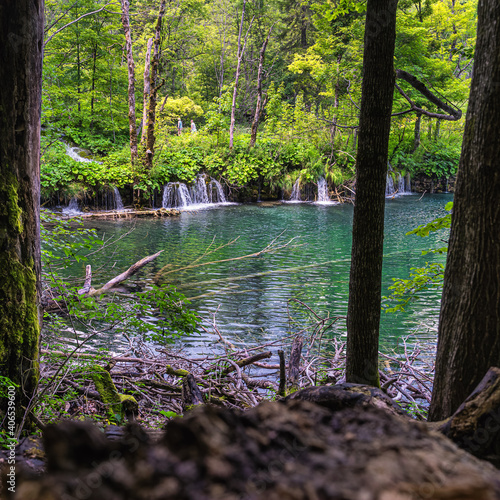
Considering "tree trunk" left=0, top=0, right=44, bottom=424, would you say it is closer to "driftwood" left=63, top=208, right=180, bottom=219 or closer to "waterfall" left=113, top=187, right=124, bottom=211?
"driftwood" left=63, top=208, right=180, bottom=219

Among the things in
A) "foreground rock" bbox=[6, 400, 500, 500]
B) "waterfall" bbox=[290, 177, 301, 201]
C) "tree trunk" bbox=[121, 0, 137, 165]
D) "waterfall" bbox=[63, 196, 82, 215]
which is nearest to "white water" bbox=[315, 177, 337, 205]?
"waterfall" bbox=[290, 177, 301, 201]

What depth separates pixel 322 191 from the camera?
81.1ft

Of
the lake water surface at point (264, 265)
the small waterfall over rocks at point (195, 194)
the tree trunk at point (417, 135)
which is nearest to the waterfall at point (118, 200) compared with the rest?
the small waterfall over rocks at point (195, 194)

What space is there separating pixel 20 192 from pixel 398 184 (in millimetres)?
28727

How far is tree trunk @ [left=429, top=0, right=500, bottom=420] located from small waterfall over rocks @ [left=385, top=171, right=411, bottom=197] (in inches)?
1006

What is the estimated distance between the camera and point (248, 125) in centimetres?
3594

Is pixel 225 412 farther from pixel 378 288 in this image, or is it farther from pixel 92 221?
pixel 92 221

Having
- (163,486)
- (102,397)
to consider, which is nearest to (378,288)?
(102,397)

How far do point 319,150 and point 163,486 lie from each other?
26865mm

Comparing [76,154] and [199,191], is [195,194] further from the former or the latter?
[76,154]

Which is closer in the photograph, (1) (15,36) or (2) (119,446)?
(2) (119,446)

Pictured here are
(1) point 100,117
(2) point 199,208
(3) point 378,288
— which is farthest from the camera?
(1) point 100,117

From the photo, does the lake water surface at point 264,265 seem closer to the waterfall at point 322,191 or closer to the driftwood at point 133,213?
the driftwood at point 133,213

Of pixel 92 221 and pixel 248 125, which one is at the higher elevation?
pixel 248 125
